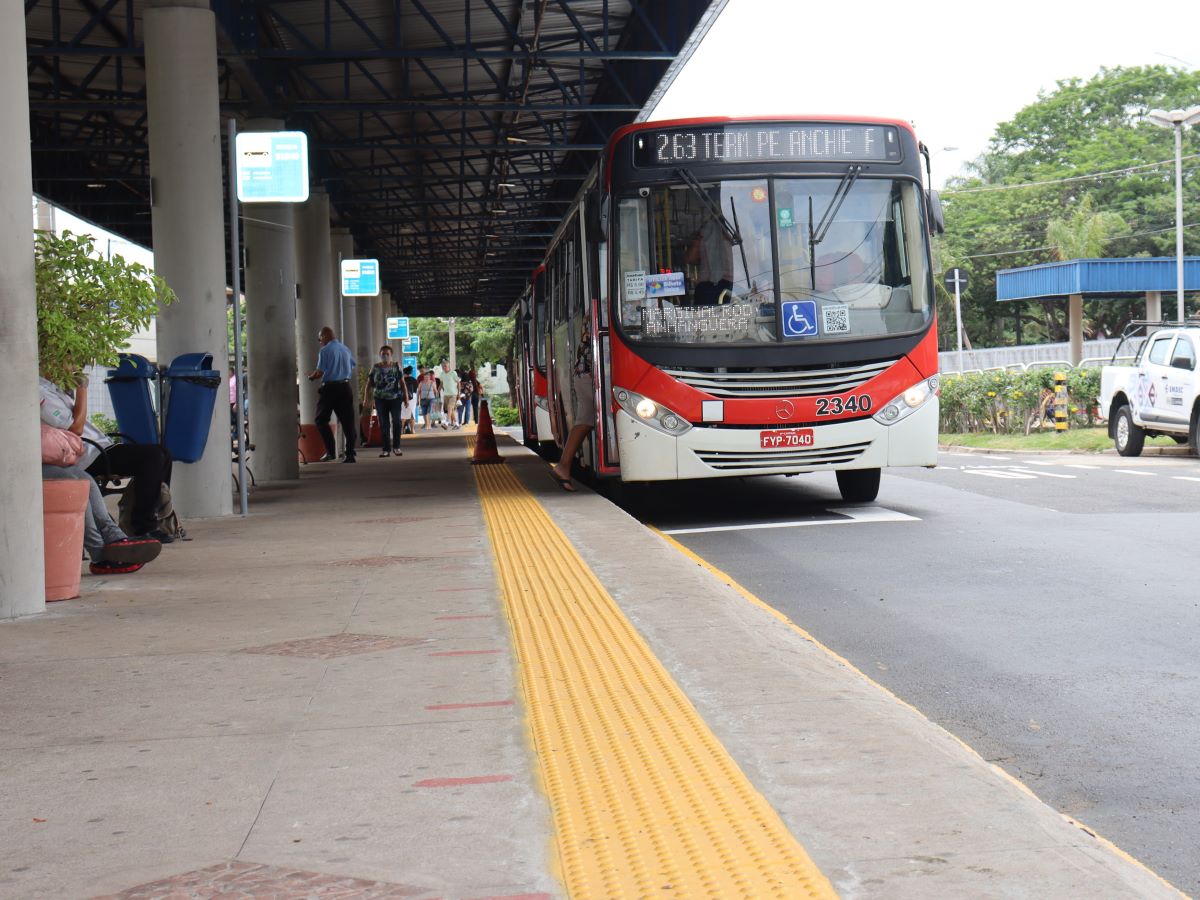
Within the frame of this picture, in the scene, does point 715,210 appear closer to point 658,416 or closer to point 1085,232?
point 658,416

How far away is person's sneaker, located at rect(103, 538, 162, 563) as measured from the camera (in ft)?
29.7

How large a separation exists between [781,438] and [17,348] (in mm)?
6979

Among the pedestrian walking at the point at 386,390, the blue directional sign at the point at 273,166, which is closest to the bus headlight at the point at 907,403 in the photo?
the blue directional sign at the point at 273,166

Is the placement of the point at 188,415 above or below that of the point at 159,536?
above

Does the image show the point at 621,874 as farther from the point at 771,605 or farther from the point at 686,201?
the point at 686,201

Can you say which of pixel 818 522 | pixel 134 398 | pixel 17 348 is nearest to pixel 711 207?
pixel 818 522

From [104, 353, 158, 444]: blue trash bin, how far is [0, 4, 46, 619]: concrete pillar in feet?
10.6

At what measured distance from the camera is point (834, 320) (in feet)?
42.3

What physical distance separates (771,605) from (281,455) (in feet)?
42.7

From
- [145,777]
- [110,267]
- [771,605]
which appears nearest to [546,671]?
[145,777]

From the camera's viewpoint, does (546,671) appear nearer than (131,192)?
Yes

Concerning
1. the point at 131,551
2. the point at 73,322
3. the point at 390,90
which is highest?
the point at 390,90

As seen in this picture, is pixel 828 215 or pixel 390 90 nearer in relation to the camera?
pixel 828 215

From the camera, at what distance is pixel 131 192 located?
36375 mm
